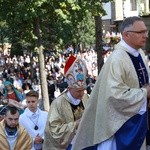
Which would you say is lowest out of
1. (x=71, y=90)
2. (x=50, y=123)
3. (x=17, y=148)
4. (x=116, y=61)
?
(x=17, y=148)

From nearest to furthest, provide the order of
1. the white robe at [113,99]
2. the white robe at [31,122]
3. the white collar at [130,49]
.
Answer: the white robe at [113,99] < the white collar at [130,49] < the white robe at [31,122]

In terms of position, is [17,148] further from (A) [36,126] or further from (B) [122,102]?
(B) [122,102]

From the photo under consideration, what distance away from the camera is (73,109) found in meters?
5.03

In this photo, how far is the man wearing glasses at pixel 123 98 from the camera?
3.71 meters

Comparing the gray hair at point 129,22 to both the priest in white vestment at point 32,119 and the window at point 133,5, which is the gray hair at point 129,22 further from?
the window at point 133,5

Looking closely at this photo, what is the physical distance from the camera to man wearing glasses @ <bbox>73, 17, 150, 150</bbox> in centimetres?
371

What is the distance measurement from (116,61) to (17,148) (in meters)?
2.50

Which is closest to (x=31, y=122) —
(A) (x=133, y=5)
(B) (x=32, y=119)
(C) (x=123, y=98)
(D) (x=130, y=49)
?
(B) (x=32, y=119)

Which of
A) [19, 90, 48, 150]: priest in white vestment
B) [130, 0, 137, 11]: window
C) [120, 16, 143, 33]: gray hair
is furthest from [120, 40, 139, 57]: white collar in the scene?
[130, 0, 137, 11]: window

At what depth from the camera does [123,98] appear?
3.68m

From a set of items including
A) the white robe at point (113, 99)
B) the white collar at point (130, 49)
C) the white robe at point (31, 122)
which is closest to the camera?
the white robe at point (113, 99)

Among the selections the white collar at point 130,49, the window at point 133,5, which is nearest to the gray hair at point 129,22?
the white collar at point 130,49

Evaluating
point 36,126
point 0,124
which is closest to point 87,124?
point 0,124

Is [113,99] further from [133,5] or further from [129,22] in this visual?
[133,5]
